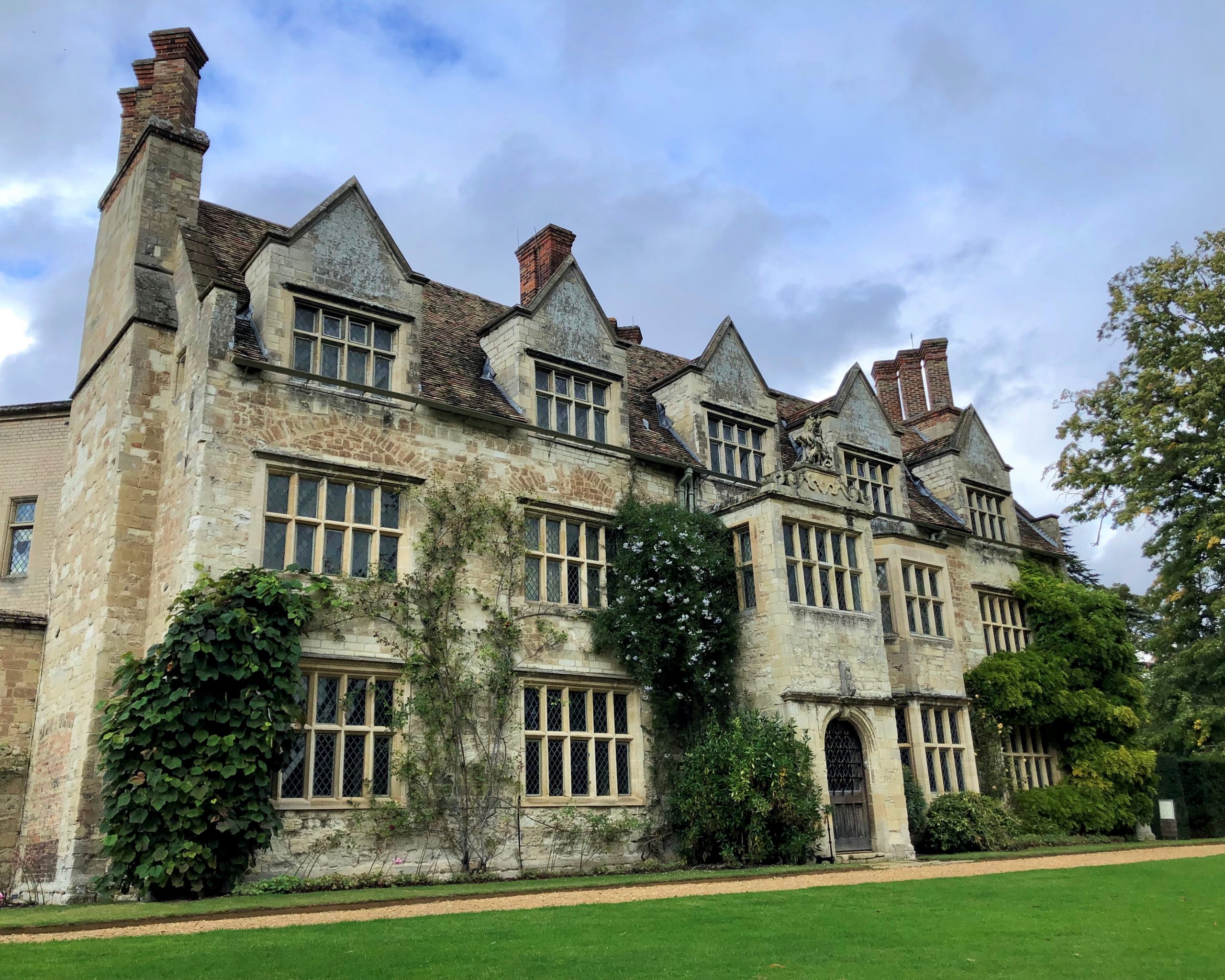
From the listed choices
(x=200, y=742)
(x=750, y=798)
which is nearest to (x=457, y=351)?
(x=200, y=742)

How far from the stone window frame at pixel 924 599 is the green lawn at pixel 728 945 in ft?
A: 37.3

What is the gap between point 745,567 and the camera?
18.6 meters

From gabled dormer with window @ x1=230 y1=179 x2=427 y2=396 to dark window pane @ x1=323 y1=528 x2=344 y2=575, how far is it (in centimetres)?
229

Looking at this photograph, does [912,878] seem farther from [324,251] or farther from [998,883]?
[324,251]

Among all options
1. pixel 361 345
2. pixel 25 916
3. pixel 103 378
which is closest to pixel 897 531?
pixel 361 345

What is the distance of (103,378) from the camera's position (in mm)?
17062

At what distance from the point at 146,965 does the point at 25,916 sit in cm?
477

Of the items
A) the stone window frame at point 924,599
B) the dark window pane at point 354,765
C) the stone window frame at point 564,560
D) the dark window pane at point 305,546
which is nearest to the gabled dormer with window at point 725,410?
the stone window frame at point 564,560

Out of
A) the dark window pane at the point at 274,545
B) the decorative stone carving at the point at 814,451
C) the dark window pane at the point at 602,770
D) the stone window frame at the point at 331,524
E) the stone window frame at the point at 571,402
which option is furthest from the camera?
the decorative stone carving at the point at 814,451

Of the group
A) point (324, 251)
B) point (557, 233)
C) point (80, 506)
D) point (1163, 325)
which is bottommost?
point (80, 506)

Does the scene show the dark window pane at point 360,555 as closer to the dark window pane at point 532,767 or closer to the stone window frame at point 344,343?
the stone window frame at point 344,343

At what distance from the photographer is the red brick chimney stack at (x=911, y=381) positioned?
29.8 m

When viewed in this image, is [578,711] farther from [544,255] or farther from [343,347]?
[544,255]

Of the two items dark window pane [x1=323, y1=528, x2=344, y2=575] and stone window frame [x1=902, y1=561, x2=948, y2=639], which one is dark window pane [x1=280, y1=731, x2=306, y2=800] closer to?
dark window pane [x1=323, y1=528, x2=344, y2=575]
